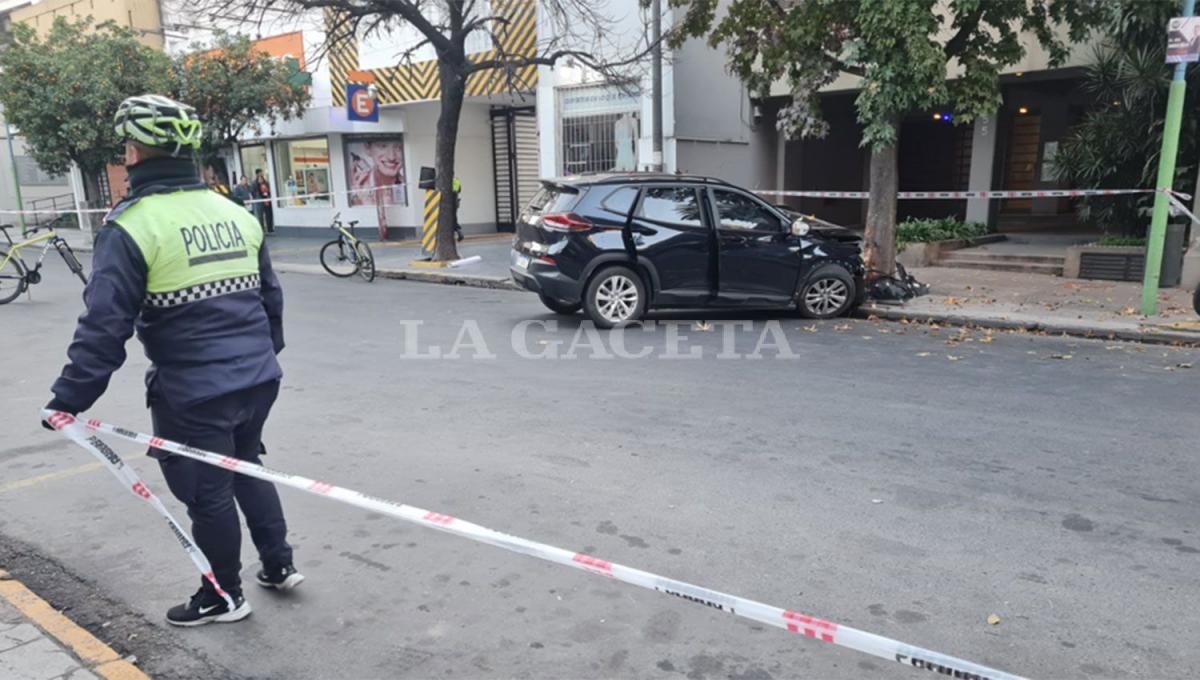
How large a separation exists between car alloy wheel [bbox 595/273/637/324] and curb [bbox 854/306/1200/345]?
3.17m

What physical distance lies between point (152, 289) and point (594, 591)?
7.09ft

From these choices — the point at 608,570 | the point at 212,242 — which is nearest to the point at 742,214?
the point at 212,242

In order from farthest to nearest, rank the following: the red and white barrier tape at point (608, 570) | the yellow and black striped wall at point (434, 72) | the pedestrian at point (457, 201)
Result: the pedestrian at point (457, 201) < the yellow and black striped wall at point (434, 72) < the red and white barrier tape at point (608, 570)

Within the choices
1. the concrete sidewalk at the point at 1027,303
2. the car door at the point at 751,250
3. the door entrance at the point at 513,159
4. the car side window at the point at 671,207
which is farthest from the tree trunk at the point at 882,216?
the door entrance at the point at 513,159

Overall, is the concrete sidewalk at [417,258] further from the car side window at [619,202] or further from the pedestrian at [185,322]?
the pedestrian at [185,322]

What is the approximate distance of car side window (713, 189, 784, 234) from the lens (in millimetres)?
9734

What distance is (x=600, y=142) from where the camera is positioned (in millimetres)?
18688

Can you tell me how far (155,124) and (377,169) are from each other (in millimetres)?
21857

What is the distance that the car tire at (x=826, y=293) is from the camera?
398 inches

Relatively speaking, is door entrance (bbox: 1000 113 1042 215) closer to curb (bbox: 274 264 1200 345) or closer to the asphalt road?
curb (bbox: 274 264 1200 345)

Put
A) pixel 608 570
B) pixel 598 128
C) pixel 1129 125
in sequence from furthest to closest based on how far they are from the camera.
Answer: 1. pixel 598 128
2. pixel 1129 125
3. pixel 608 570

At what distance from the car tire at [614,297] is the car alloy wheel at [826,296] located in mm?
2163

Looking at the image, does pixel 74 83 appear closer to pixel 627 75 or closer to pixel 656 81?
pixel 627 75

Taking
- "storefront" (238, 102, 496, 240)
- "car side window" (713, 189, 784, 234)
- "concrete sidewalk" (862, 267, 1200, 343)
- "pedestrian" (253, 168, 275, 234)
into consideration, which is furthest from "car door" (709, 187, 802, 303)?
"pedestrian" (253, 168, 275, 234)
